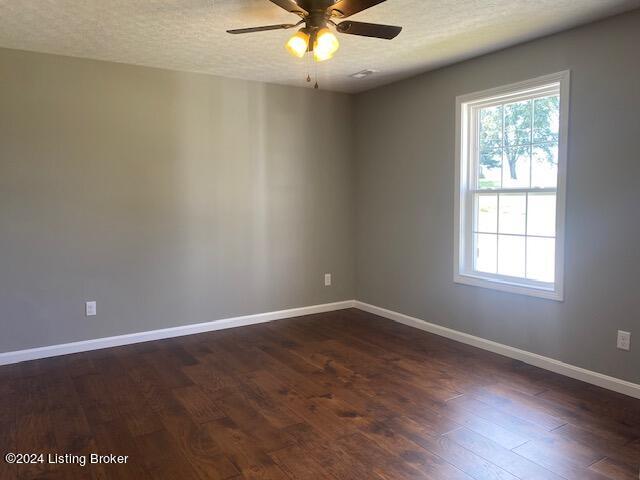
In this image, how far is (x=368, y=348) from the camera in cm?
401

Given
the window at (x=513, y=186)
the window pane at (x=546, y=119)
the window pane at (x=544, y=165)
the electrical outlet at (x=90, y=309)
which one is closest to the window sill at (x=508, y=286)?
the window at (x=513, y=186)

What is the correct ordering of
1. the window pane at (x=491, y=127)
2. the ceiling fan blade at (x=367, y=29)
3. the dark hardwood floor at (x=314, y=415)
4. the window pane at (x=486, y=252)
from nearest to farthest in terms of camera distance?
the dark hardwood floor at (x=314, y=415), the ceiling fan blade at (x=367, y=29), the window pane at (x=491, y=127), the window pane at (x=486, y=252)

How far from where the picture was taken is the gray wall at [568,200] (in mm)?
2988

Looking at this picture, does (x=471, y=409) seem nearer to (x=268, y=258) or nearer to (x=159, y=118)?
(x=268, y=258)

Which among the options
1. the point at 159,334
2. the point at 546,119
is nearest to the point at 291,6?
the point at 546,119

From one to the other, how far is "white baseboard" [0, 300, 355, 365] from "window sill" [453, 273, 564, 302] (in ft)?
5.65

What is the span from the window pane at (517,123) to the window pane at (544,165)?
133mm

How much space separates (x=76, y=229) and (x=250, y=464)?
2.64 m

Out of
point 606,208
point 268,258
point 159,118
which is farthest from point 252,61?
point 606,208

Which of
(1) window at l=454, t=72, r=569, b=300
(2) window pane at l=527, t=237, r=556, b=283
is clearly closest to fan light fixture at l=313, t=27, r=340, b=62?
(1) window at l=454, t=72, r=569, b=300

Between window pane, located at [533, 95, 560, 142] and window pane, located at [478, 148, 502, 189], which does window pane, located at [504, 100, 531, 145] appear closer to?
window pane, located at [533, 95, 560, 142]

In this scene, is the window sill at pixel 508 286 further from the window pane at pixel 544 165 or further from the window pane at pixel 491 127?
the window pane at pixel 491 127

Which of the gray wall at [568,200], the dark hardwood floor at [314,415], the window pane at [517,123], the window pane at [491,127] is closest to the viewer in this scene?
the dark hardwood floor at [314,415]

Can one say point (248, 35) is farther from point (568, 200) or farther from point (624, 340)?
point (624, 340)
